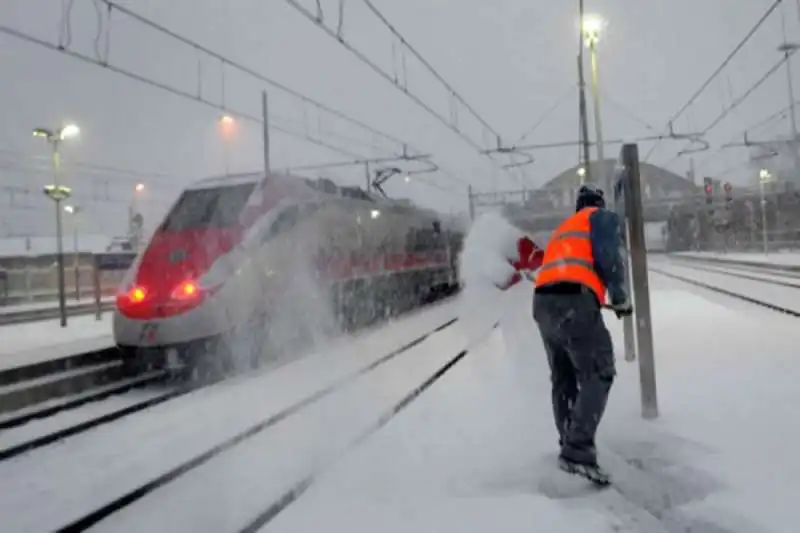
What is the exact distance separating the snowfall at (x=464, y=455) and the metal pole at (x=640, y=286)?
0.79 feet

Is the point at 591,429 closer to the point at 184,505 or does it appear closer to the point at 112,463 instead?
the point at 184,505

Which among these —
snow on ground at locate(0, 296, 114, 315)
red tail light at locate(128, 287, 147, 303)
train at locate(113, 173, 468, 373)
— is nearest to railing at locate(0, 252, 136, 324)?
snow on ground at locate(0, 296, 114, 315)

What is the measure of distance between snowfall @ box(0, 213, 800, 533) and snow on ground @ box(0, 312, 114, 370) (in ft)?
10.3

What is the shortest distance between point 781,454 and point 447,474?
207cm

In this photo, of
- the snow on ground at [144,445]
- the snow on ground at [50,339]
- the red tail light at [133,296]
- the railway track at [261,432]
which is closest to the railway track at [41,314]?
the snow on ground at [50,339]

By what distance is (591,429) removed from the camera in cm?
405

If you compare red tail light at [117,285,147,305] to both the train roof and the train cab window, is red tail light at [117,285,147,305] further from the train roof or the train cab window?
the train roof

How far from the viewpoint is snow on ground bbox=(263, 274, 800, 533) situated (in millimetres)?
3590

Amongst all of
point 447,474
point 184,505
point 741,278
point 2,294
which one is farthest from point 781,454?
point 2,294

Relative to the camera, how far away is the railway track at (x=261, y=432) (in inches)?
161

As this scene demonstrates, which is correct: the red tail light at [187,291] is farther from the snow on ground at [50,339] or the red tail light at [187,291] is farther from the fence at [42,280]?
the fence at [42,280]

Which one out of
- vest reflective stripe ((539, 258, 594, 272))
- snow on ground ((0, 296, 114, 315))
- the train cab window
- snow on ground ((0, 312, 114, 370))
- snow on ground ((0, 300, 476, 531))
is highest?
the train cab window

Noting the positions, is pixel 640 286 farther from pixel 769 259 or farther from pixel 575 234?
pixel 769 259

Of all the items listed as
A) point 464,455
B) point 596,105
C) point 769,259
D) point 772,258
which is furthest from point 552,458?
point 772,258
